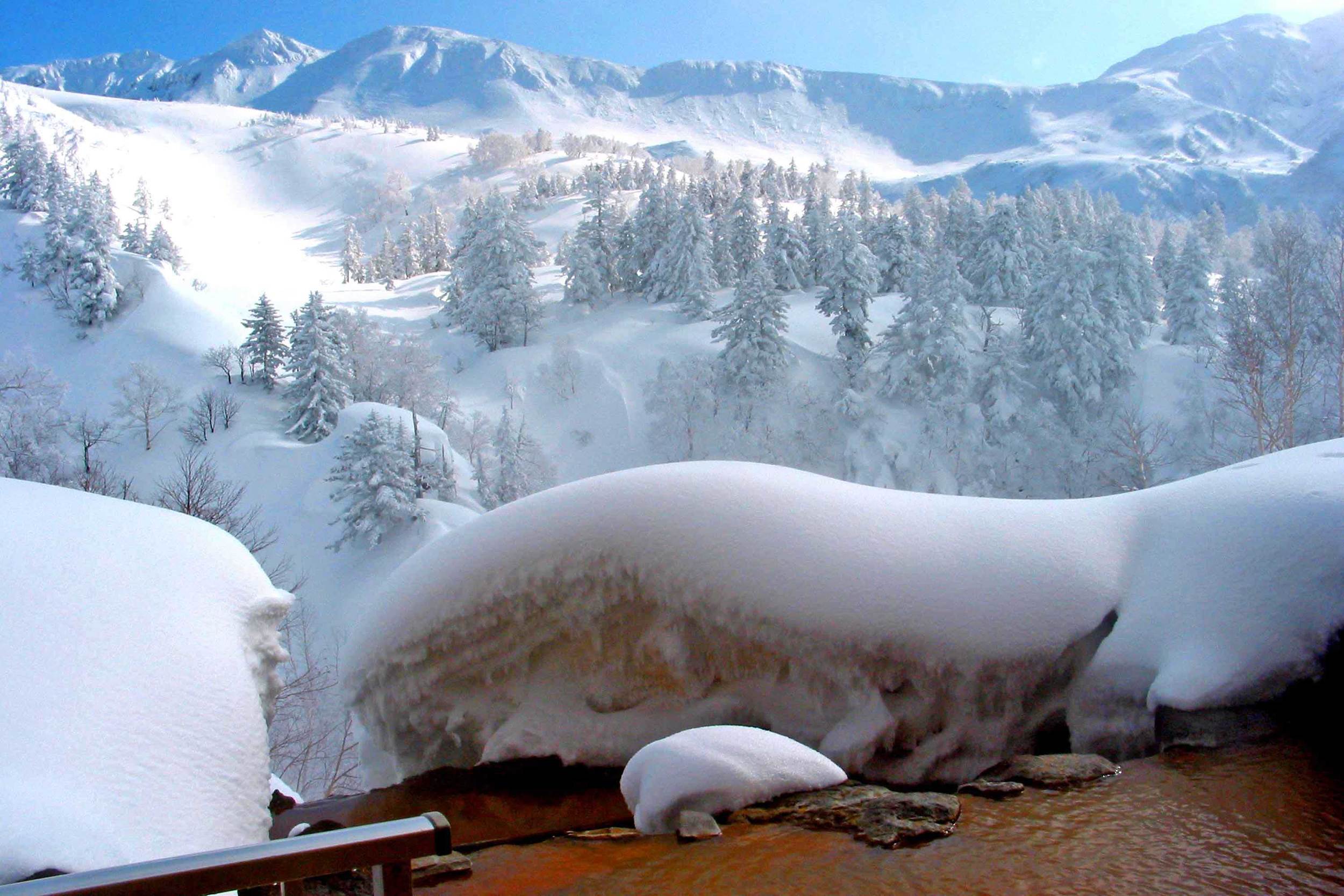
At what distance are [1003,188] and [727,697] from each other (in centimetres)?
17331

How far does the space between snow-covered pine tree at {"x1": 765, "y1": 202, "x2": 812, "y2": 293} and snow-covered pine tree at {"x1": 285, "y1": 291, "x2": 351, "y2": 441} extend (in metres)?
26.0

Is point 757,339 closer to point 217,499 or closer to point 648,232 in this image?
point 648,232

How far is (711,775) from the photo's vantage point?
4.50m

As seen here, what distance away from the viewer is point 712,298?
48562 millimetres

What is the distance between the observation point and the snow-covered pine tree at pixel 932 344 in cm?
3666

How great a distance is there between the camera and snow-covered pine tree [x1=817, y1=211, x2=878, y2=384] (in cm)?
4125

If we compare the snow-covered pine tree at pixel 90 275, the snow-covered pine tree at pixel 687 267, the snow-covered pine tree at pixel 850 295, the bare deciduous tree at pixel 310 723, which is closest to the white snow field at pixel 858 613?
the bare deciduous tree at pixel 310 723

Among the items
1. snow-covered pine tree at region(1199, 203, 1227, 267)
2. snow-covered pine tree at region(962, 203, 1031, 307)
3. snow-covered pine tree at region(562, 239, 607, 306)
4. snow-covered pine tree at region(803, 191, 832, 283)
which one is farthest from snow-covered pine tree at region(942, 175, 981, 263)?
snow-covered pine tree at region(562, 239, 607, 306)

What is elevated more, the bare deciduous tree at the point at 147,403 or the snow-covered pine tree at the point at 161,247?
the snow-covered pine tree at the point at 161,247

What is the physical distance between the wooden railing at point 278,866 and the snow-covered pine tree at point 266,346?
4621cm

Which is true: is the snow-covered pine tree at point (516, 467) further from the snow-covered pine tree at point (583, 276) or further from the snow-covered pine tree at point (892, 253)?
the snow-covered pine tree at point (892, 253)

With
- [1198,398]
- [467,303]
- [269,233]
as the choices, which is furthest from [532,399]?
[269,233]

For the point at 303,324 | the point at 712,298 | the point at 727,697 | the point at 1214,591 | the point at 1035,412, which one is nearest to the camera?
the point at 1214,591

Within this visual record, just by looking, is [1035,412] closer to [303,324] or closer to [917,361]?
[917,361]
